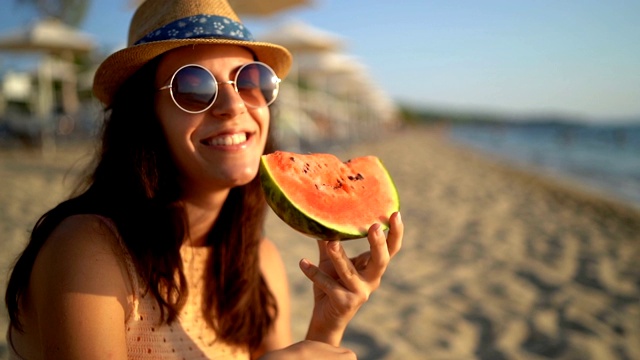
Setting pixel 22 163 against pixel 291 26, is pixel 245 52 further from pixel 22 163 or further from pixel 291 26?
pixel 291 26

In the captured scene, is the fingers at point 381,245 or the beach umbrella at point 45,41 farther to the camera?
the beach umbrella at point 45,41

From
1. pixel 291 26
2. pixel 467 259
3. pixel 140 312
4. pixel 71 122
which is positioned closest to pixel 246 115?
pixel 140 312

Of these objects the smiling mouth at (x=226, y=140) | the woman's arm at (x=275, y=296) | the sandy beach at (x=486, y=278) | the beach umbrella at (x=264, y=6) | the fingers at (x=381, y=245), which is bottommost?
the sandy beach at (x=486, y=278)

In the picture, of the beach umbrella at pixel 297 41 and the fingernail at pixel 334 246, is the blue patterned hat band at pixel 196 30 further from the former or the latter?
the beach umbrella at pixel 297 41

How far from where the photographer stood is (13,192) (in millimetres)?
6430

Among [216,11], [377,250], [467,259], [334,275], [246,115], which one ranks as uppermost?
[216,11]

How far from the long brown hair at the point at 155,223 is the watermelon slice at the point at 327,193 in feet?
1.39

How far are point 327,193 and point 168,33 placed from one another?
80 cm

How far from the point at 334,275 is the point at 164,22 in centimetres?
110

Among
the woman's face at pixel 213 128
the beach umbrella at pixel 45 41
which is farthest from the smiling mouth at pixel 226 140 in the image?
the beach umbrella at pixel 45 41

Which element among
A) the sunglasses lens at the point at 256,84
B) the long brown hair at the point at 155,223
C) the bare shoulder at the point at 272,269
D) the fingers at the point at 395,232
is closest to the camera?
the fingers at the point at 395,232

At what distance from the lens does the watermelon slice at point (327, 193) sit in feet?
4.62

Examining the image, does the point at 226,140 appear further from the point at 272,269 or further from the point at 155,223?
the point at 272,269

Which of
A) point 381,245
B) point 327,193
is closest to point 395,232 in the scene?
point 381,245
